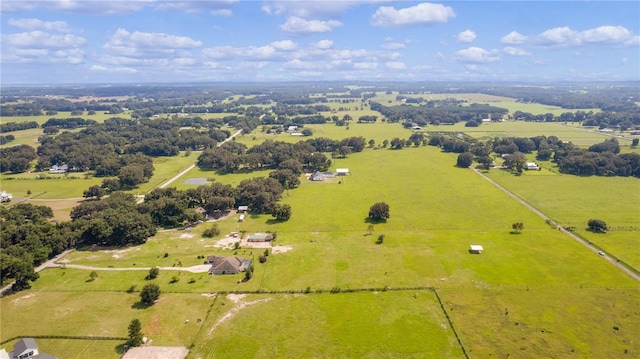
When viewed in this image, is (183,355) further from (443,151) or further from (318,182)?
(443,151)

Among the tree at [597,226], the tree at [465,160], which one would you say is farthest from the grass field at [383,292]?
the tree at [465,160]

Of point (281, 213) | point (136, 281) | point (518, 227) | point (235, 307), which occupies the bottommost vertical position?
point (235, 307)

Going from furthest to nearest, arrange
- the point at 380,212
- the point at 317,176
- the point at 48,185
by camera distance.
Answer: the point at 317,176 → the point at 48,185 → the point at 380,212

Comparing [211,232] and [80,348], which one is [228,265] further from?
[80,348]

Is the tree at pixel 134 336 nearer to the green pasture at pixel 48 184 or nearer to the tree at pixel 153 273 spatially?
the tree at pixel 153 273

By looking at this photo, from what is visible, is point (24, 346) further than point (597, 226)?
No

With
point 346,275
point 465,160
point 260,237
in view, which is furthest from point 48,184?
point 465,160
